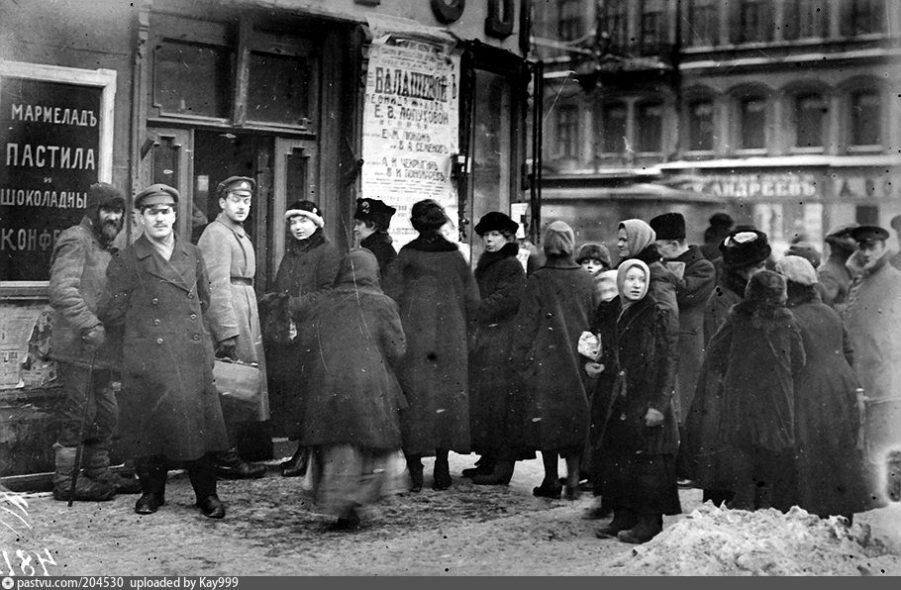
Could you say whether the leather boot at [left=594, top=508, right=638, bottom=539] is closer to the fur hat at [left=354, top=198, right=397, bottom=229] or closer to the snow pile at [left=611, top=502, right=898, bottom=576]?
the snow pile at [left=611, top=502, right=898, bottom=576]

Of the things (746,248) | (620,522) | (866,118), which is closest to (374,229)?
(746,248)

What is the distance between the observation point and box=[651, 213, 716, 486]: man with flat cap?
7754 millimetres

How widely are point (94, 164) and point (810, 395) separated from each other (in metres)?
4.57

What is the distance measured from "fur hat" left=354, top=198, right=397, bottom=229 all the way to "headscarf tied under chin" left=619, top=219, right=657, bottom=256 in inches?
78.9

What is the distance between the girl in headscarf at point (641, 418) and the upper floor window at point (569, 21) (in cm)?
704

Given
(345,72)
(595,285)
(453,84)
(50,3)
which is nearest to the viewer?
(50,3)

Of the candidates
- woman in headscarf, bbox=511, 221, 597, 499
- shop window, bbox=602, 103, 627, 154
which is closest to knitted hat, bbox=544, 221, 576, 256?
woman in headscarf, bbox=511, 221, 597, 499

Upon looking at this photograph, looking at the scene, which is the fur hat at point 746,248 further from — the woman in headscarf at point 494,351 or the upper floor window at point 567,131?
the upper floor window at point 567,131

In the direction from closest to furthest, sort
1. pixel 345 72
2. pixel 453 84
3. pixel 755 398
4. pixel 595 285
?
pixel 755 398 → pixel 595 285 → pixel 345 72 → pixel 453 84

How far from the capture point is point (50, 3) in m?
6.87

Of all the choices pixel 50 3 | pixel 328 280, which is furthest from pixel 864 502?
pixel 50 3

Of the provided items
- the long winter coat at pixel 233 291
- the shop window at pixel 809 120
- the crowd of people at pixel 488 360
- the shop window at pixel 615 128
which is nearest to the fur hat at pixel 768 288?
the crowd of people at pixel 488 360

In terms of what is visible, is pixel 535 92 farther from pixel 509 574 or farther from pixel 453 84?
pixel 509 574

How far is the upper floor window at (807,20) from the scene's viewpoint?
7.88m
